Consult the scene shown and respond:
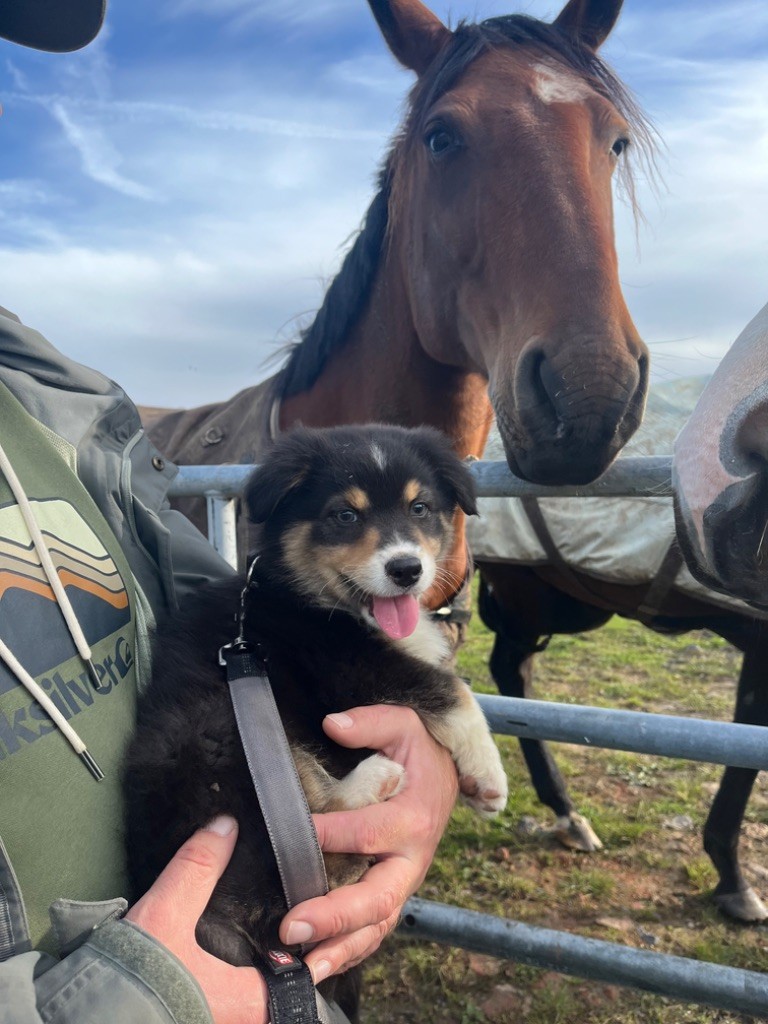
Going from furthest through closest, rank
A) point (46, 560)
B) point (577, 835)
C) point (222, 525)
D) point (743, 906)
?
1. point (577, 835)
2. point (743, 906)
3. point (222, 525)
4. point (46, 560)

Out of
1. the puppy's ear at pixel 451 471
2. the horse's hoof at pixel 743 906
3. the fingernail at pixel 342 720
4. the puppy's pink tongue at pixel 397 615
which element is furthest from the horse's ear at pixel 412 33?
the horse's hoof at pixel 743 906

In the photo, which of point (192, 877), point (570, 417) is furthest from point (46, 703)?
point (570, 417)

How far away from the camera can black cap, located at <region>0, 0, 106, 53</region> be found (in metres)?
1.77

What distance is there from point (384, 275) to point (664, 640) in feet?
21.4

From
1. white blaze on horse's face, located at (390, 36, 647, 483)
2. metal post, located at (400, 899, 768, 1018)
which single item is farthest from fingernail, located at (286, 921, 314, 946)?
white blaze on horse's face, located at (390, 36, 647, 483)

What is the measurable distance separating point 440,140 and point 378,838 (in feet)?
8.13

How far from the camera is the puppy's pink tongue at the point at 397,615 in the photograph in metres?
1.98

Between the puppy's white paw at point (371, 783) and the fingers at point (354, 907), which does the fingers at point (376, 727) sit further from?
the fingers at point (354, 907)

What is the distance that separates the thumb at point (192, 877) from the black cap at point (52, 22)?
6.22ft

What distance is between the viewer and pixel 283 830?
1344 millimetres

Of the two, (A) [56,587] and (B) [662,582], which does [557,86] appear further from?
(A) [56,587]

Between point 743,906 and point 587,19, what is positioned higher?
point 587,19

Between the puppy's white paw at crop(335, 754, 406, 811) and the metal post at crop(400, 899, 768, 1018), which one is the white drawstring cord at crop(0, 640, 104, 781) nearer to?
the puppy's white paw at crop(335, 754, 406, 811)

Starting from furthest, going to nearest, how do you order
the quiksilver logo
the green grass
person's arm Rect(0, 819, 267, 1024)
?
the green grass → the quiksilver logo → person's arm Rect(0, 819, 267, 1024)
